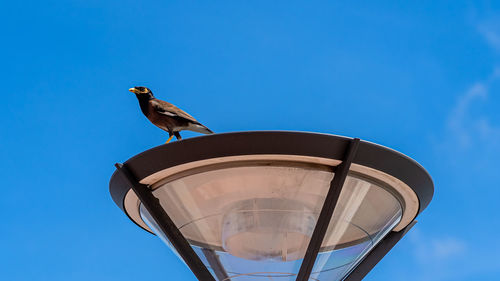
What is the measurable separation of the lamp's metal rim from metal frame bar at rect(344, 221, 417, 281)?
0.73 metres

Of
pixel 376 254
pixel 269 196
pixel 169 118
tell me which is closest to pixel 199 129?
pixel 169 118

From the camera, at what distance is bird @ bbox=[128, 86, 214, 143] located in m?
4.29

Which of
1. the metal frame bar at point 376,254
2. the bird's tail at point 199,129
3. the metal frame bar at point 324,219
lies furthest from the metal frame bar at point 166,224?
the metal frame bar at point 376,254

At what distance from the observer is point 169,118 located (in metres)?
4.35

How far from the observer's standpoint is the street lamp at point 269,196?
3355 millimetres

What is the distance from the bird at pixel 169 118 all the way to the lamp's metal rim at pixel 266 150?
2.59ft

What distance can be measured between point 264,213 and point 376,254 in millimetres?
1022

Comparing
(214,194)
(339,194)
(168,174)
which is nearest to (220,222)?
(214,194)

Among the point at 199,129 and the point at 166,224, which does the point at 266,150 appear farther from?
the point at 199,129

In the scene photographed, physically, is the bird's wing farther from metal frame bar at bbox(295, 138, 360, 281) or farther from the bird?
metal frame bar at bbox(295, 138, 360, 281)

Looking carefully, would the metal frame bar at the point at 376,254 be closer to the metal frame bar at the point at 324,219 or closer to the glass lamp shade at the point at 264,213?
the glass lamp shade at the point at 264,213

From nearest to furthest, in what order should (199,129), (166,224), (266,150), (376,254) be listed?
(266,150) → (166,224) → (376,254) → (199,129)

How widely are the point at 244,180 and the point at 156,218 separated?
1.85ft

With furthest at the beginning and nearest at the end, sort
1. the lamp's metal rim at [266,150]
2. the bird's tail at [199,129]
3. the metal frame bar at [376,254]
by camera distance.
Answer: the bird's tail at [199,129], the metal frame bar at [376,254], the lamp's metal rim at [266,150]
